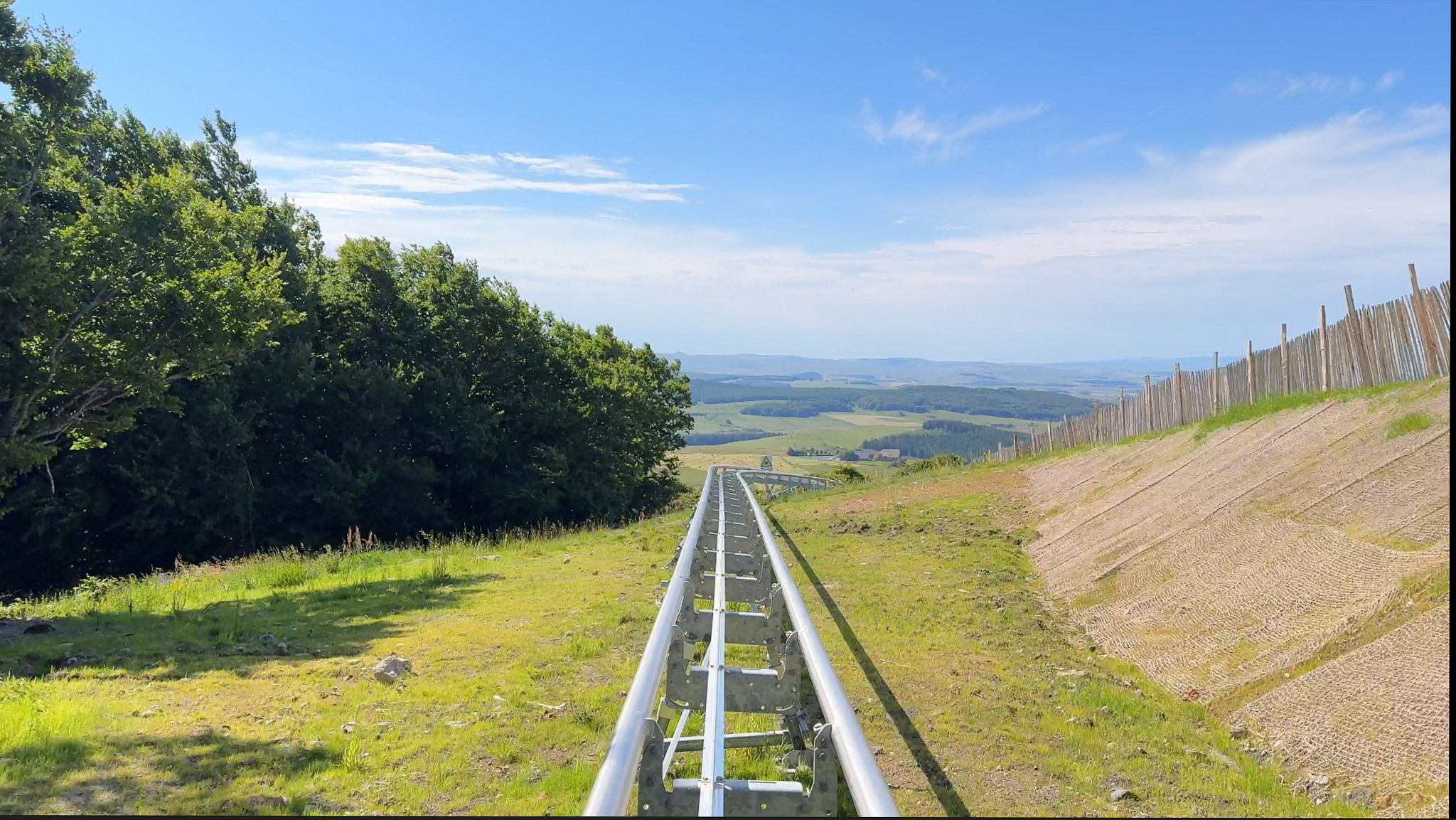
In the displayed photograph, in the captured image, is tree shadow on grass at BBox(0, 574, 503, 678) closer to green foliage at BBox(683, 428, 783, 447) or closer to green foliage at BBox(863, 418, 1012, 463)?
green foliage at BBox(863, 418, 1012, 463)

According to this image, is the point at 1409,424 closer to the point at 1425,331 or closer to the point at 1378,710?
the point at 1425,331

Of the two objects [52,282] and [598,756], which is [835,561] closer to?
[598,756]

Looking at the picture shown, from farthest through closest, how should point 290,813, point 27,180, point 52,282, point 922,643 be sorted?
point 27,180
point 52,282
point 922,643
point 290,813

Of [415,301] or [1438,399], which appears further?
[415,301]

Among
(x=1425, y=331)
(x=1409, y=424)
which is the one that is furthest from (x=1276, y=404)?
(x=1409, y=424)

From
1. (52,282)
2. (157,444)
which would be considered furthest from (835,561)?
(157,444)

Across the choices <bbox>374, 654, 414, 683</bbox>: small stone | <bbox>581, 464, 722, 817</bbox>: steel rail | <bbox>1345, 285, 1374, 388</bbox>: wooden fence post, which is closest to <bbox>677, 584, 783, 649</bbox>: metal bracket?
<bbox>581, 464, 722, 817</bbox>: steel rail

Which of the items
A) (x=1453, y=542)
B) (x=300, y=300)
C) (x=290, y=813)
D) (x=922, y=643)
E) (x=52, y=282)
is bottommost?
(x=922, y=643)

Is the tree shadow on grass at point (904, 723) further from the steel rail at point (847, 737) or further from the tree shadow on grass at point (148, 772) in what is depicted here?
the tree shadow on grass at point (148, 772)
